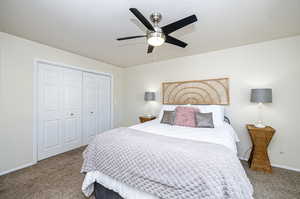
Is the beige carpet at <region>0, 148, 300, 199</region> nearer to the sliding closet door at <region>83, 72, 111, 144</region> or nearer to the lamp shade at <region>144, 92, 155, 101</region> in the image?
the sliding closet door at <region>83, 72, 111, 144</region>

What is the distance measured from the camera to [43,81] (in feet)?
8.96

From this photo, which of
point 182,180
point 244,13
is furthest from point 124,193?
point 244,13

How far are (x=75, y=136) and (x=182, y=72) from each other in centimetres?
331

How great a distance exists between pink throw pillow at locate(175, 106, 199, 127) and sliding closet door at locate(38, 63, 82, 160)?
2.60 meters

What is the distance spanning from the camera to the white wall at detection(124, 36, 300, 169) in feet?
7.72

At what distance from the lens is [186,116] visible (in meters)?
2.51

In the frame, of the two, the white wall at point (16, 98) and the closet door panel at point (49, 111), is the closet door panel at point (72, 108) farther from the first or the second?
the white wall at point (16, 98)

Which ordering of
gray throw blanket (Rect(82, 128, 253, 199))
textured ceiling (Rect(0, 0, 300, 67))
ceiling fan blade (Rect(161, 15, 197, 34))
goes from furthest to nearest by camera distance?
textured ceiling (Rect(0, 0, 300, 67)) < ceiling fan blade (Rect(161, 15, 197, 34)) < gray throw blanket (Rect(82, 128, 253, 199))

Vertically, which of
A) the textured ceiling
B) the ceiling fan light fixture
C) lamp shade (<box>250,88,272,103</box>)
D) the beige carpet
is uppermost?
the textured ceiling

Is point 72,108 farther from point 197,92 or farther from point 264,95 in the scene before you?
point 264,95

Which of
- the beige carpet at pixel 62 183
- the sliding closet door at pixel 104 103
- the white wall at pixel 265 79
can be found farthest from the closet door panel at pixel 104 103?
the white wall at pixel 265 79

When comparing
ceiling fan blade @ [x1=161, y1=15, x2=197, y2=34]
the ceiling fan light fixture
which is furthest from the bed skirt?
Answer: ceiling fan blade @ [x1=161, y1=15, x2=197, y2=34]

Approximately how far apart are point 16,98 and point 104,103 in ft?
6.66

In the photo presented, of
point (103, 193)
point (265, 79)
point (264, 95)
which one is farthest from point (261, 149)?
point (103, 193)
